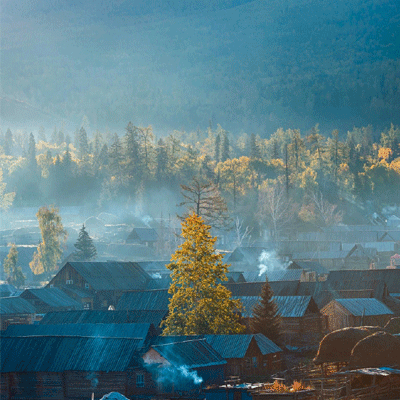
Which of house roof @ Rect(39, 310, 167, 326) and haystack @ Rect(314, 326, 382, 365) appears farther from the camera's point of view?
house roof @ Rect(39, 310, 167, 326)

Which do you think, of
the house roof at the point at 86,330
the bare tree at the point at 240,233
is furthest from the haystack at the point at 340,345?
the bare tree at the point at 240,233

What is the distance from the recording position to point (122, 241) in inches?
5640

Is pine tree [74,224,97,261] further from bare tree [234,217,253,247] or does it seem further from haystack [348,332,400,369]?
haystack [348,332,400,369]

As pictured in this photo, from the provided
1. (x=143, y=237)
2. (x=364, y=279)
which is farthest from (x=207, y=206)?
(x=364, y=279)

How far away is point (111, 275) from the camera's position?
84.1 m

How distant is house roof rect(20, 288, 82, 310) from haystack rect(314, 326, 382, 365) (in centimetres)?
3418

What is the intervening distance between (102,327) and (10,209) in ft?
502

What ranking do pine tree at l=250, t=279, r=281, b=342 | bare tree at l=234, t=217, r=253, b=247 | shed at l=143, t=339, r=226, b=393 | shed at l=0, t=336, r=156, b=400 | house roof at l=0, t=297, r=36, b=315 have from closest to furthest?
1. shed at l=143, t=339, r=226, b=393
2. shed at l=0, t=336, r=156, b=400
3. pine tree at l=250, t=279, r=281, b=342
4. house roof at l=0, t=297, r=36, b=315
5. bare tree at l=234, t=217, r=253, b=247

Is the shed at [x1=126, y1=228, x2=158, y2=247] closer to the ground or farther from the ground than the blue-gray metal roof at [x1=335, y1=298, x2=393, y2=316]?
closer to the ground

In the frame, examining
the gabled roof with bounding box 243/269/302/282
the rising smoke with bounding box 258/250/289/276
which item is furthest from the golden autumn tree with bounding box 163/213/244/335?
the rising smoke with bounding box 258/250/289/276

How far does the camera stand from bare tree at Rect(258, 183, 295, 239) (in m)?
153

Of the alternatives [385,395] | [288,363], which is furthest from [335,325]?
[385,395]

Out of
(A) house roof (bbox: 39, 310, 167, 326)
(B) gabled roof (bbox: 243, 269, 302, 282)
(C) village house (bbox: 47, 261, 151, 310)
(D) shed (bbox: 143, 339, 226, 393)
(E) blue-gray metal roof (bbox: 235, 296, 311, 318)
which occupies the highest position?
(D) shed (bbox: 143, 339, 226, 393)

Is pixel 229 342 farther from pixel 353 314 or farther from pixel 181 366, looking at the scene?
pixel 353 314
